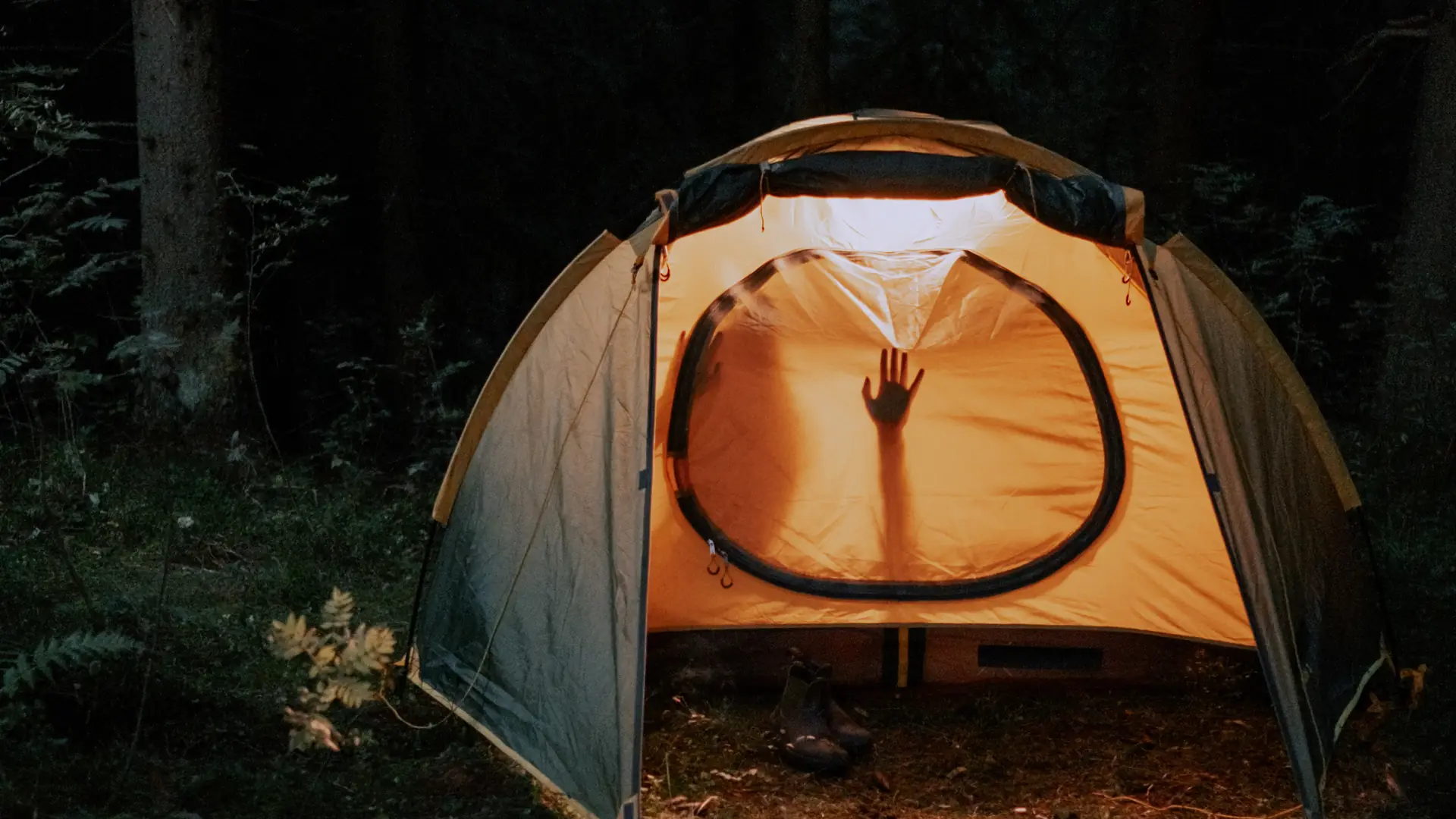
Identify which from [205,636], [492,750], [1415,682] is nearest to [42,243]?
[205,636]

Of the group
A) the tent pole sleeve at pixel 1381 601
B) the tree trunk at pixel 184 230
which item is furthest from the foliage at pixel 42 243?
the tent pole sleeve at pixel 1381 601

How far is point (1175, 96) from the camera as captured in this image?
8.70 m

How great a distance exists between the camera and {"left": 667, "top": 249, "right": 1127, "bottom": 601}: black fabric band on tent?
4730 mm

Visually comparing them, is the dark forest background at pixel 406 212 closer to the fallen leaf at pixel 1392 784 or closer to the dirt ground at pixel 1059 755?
the dirt ground at pixel 1059 755

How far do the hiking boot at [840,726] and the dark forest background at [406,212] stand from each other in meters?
1.80

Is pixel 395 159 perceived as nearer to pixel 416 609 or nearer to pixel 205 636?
pixel 205 636

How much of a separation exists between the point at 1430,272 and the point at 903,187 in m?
5.19

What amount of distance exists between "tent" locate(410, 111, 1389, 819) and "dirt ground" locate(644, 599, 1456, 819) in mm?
234

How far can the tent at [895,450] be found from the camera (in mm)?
3799

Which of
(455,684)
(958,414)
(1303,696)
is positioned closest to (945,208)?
(958,414)

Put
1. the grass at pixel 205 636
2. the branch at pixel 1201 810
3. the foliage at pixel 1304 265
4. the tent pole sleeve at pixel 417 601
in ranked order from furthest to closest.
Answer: the foliage at pixel 1304 265
the tent pole sleeve at pixel 417 601
the branch at pixel 1201 810
the grass at pixel 205 636

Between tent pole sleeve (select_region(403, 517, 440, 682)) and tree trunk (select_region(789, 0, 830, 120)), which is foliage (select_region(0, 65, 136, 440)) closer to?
tent pole sleeve (select_region(403, 517, 440, 682))

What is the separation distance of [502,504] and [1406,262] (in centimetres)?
590

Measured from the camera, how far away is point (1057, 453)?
15.9 feet
